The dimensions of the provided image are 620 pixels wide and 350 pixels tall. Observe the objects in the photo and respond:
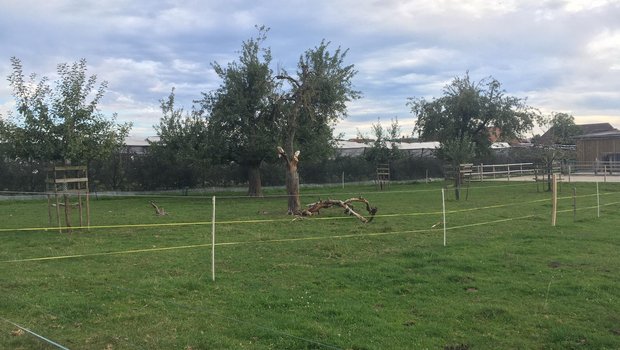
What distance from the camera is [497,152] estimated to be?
48.7 m

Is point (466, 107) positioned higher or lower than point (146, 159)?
A: higher

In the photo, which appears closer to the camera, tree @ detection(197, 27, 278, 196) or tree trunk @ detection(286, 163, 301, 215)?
tree trunk @ detection(286, 163, 301, 215)

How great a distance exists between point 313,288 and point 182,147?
1890 centimetres

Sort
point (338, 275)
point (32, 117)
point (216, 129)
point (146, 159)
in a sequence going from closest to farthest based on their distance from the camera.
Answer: point (338, 275), point (32, 117), point (216, 129), point (146, 159)

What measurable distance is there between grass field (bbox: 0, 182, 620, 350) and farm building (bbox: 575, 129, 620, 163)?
45.8m

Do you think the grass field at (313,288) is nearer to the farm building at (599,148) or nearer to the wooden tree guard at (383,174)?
the wooden tree guard at (383,174)

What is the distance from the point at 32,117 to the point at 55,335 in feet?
33.3

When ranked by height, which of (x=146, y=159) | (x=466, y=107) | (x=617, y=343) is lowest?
(x=617, y=343)

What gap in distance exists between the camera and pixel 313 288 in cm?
682

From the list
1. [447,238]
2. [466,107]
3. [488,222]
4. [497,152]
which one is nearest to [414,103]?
[466,107]

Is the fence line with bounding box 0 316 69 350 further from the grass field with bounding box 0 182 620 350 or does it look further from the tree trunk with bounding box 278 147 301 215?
the tree trunk with bounding box 278 147 301 215

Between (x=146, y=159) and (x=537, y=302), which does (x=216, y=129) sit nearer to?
(x=146, y=159)

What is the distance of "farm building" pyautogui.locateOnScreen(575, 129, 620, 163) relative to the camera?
51375 millimetres

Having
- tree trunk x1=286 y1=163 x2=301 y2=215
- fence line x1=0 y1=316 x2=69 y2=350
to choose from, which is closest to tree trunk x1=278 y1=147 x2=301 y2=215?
tree trunk x1=286 y1=163 x2=301 y2=215
